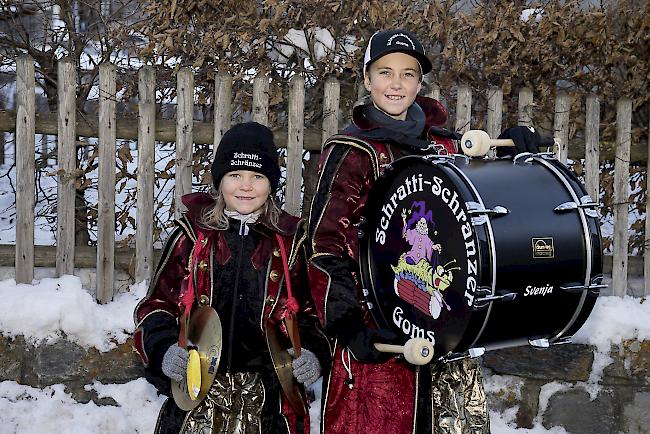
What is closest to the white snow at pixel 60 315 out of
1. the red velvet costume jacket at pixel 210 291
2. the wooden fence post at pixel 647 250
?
the red velvet costume jacket at pixel 210 291

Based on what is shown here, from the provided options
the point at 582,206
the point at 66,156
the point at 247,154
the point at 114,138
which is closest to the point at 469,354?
the point at 582,206

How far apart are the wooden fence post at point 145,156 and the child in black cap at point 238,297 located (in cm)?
133

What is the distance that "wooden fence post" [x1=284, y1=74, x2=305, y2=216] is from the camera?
4477 millimetres

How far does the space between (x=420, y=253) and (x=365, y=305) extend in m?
0.34

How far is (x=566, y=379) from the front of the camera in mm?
4562

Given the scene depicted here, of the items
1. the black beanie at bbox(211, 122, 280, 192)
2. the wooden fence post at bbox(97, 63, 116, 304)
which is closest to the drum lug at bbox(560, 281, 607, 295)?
the black beanie at bbox(211, 122, 280, 192)

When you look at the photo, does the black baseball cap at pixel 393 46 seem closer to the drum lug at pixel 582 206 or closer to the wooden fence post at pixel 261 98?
the drum lug at pixel 582 206

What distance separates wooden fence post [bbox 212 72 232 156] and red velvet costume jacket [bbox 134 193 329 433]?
137cm

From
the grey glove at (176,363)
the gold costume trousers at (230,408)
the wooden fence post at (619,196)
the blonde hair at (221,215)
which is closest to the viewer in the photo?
the grey glove at (176,363)

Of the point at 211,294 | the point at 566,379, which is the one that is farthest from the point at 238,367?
the point at 566,379

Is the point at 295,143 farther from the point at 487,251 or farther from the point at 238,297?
the point at 487,251

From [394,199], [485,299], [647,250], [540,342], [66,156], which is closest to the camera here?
[485,299]

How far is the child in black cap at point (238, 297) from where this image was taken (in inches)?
117

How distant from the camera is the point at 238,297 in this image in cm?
302
